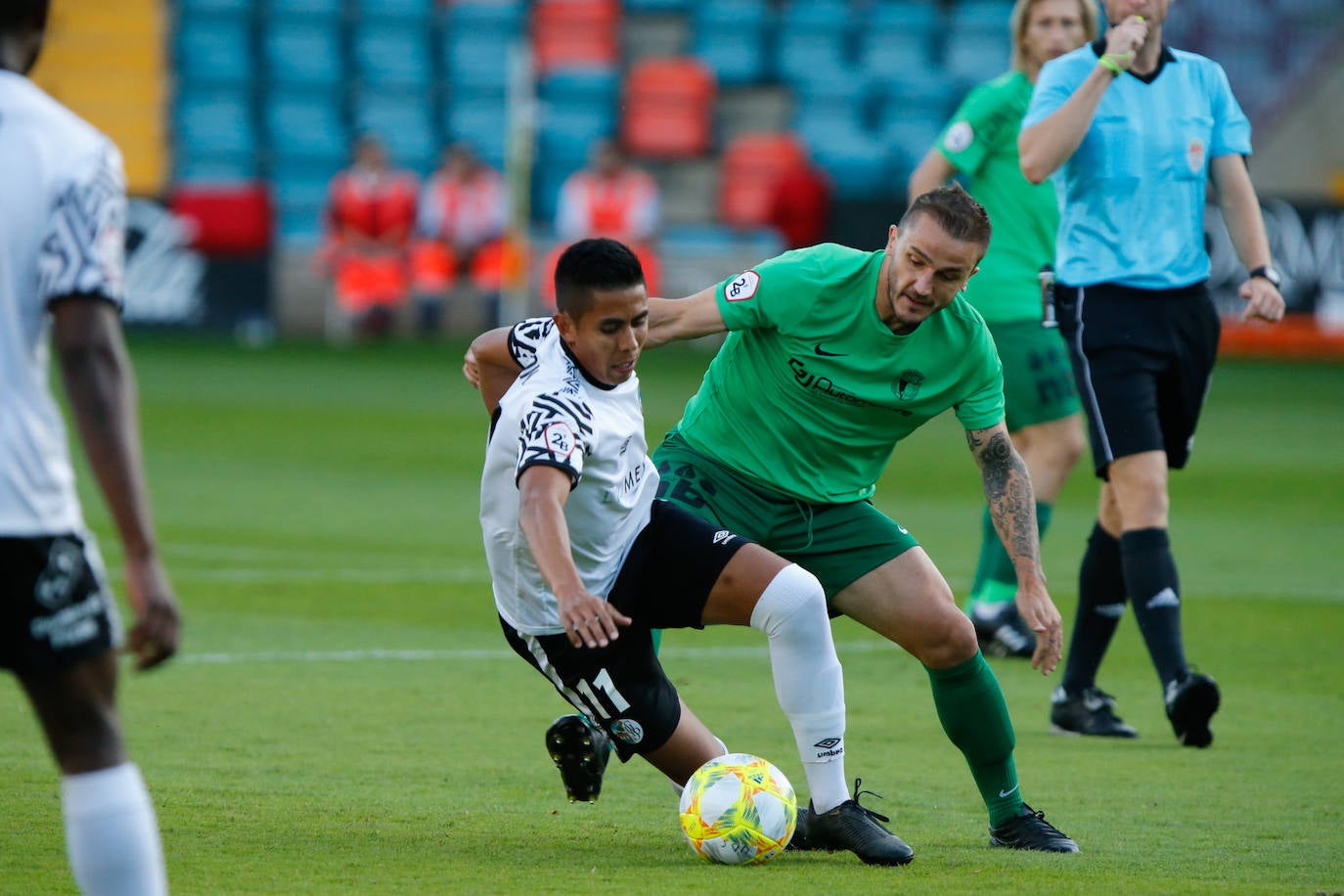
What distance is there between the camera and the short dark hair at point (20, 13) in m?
3.15

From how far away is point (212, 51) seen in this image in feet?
85.3

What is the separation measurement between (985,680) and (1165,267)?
2.10 m

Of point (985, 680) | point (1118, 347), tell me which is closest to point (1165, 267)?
point (1118, 347)

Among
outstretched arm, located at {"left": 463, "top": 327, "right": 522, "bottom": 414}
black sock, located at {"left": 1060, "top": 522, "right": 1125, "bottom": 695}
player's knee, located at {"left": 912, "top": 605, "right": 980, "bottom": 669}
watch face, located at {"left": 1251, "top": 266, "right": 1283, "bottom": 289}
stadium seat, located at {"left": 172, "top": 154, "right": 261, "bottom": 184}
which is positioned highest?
watch face, located at {"left": 1251, "top": 266, "right": 1283, "bottom": 289}

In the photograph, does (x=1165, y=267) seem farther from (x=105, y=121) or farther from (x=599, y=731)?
(x=105, y=121)

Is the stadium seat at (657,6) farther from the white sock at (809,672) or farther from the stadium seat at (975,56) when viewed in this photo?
the white sock at (809,672)

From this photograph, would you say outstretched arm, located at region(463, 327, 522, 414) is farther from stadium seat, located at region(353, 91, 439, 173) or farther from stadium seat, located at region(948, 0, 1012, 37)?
stadium seat, located at region(948, 0, 1012, 37)

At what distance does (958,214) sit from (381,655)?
349 centimetres

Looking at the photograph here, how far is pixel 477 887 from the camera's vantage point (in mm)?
4070

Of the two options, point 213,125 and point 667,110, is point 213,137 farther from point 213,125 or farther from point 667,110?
point 667,110

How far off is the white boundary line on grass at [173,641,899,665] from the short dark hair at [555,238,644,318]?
10.3ft

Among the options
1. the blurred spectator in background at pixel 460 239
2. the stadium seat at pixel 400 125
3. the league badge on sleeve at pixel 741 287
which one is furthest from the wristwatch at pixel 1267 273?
the stadium seat at pixel 400 125

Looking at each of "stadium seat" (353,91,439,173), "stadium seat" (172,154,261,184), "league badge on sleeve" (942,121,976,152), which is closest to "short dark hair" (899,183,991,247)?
"league badge on sleeve" (942,121,976,152)

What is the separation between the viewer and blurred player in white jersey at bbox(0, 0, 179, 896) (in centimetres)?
305
